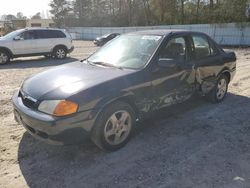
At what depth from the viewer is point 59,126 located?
346 cm

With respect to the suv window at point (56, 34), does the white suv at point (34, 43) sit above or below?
below

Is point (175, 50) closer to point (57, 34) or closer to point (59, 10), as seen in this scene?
point (57, 34)

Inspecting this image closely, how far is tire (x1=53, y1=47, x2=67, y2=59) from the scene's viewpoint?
15424 mm

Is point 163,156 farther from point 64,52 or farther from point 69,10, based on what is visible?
point 69,10

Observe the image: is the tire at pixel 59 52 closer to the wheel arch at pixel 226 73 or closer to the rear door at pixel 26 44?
the rear door at pixel 26 44

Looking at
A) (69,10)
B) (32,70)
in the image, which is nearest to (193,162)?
(32,70)

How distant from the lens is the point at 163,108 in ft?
15.5

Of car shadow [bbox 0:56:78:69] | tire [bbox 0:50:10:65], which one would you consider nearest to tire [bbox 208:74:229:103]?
car shadow [bbox 0:56:78:69]

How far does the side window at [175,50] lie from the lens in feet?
15.4

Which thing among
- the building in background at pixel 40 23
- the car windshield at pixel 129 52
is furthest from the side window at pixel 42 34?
the building in background at pixel 40 23

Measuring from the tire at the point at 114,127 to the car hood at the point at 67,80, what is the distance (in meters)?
0.42

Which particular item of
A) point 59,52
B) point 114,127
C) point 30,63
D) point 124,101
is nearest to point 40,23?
point 59,52

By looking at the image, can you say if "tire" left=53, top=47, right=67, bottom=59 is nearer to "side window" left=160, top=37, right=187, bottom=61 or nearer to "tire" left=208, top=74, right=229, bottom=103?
"tire" left=208, top=74, right=229, bottom=103

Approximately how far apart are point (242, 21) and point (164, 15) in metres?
16.3
